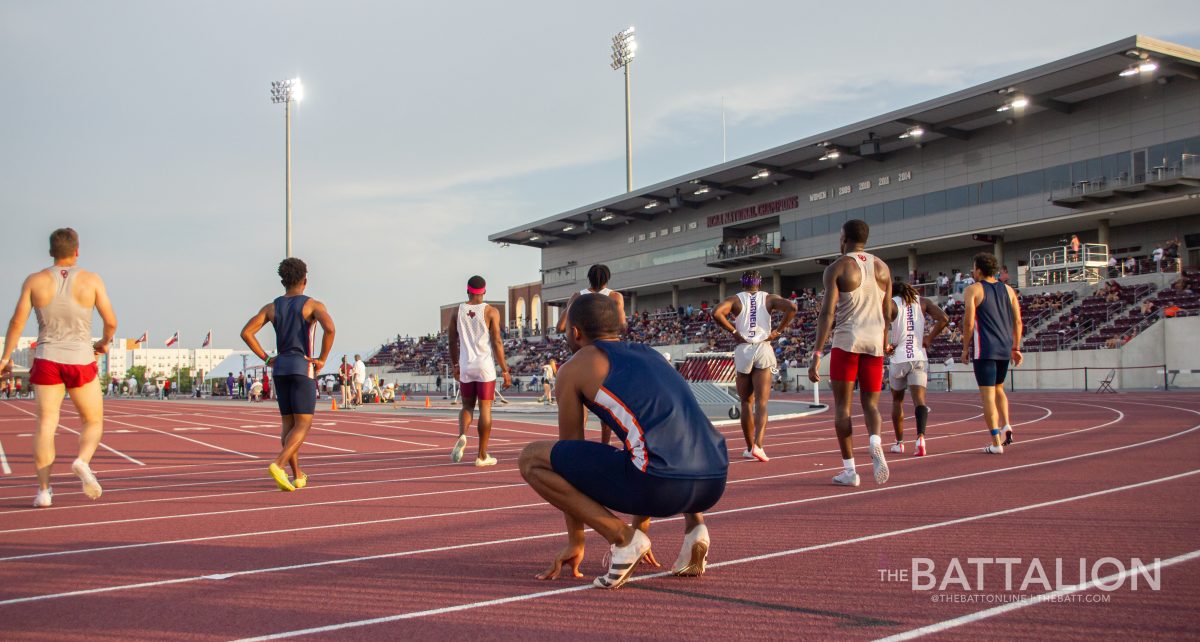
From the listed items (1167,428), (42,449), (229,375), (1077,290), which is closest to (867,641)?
(42,449)

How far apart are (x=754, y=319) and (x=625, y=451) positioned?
5846mm

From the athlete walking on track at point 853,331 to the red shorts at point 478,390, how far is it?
3.73 meters

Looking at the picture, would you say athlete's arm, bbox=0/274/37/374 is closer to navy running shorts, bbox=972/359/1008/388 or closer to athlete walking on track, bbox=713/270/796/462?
athlete walking on track, bbox=713/270/796/462

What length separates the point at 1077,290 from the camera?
3688cm

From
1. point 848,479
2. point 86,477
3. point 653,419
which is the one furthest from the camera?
point 848,479

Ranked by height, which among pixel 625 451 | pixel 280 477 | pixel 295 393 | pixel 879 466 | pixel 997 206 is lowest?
pixel 280 477

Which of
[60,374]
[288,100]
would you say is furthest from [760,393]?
[288,100]

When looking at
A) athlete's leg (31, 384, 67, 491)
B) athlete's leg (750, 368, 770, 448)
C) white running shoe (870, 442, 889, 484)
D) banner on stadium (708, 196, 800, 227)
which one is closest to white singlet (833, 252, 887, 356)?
white running shoe (870, 442, 889, 484)

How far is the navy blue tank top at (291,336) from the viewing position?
7789 millimetres

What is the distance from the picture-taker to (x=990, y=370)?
933cm

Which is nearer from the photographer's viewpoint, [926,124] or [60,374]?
[60,374]

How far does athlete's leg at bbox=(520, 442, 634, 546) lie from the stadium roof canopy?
3736 cm

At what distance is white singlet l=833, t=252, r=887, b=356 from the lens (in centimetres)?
704

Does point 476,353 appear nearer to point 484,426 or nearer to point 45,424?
point 484,426
